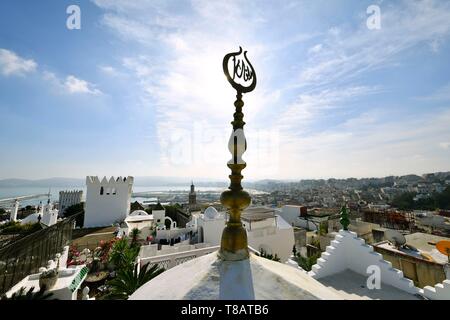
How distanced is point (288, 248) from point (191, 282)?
24745 millimetres

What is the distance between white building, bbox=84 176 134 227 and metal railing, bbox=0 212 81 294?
26987 mm

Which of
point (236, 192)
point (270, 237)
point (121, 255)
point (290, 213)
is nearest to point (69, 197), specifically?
point (290, 213)

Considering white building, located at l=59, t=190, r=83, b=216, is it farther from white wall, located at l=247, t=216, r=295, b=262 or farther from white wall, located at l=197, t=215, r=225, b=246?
white wall, located at l=247, t=216, r=295, b=262

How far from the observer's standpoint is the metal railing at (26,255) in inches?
242

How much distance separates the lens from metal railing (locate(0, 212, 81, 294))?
615 cm

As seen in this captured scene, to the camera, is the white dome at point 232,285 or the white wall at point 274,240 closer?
the white dome at point 232,285

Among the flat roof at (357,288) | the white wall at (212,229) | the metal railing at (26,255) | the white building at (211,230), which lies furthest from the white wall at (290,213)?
the metal railing at (26,255)

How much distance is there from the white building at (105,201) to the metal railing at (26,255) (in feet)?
88.5

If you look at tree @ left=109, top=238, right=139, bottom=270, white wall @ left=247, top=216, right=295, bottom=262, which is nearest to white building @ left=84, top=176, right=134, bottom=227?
tree @ left=109, top=238, right=139, bottom=270

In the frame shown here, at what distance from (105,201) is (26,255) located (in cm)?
3062

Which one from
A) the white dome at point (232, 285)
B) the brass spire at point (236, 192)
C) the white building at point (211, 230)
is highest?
the brass spire at point (236, 192)

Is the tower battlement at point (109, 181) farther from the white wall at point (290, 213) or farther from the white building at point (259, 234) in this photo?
the white wall at point (290, 213)
